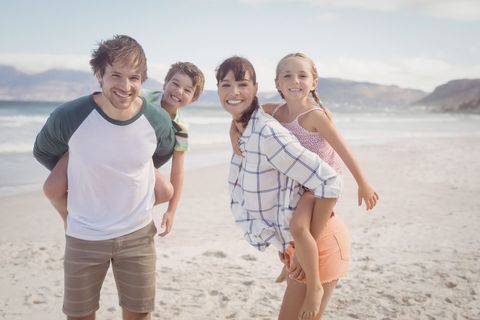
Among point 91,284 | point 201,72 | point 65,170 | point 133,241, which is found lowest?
point 91,284

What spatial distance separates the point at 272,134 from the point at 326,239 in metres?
0.69

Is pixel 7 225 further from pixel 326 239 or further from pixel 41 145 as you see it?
pixel 326 239

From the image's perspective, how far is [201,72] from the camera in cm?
322

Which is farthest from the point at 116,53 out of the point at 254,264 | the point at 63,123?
the point at 254,264

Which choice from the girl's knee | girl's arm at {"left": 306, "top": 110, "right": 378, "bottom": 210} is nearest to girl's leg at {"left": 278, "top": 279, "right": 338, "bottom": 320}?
the girl's knee

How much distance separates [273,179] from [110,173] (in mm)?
912

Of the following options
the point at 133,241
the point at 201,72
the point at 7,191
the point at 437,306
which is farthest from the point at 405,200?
the point at 7,191

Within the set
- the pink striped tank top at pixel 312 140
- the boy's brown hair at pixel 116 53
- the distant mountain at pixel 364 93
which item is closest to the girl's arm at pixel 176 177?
the boy's brown hair at pixel 116 53

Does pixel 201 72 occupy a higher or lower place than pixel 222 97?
higher

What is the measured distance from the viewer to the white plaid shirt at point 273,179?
2260 millimetres

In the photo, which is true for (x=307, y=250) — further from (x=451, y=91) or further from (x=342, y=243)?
(x=451, y=91)

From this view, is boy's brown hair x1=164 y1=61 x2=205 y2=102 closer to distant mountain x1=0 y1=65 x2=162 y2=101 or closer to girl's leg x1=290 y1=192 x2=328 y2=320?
girl's leg x1=290 y1=192 x2=328 y2=320

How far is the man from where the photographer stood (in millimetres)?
2354

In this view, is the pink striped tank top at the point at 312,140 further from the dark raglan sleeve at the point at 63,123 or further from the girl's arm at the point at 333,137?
the dark raglan sleeve at the point at 63,123
